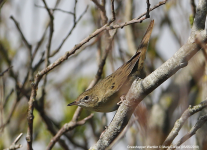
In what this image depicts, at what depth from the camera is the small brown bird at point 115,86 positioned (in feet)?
12.4

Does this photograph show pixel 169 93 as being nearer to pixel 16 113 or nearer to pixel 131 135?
pixel 131 135

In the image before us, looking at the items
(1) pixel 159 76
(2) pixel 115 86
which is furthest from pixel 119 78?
(1) pixel 159 76

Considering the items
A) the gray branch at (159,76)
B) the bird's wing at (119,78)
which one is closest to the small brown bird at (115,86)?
the bird's wing at (119,78)

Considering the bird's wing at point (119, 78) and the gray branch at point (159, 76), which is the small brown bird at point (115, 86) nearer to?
the bird's wing at point (119, 78)

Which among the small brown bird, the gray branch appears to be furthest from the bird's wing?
the gray branch

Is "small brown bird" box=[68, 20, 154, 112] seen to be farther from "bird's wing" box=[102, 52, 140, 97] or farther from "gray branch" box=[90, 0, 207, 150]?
Answer: "gray branch" box=[90, 0, 207, 150]

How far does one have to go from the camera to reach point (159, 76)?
2021mm

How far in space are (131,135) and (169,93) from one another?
1.12m

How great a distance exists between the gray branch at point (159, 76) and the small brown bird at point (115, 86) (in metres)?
A: 1.35

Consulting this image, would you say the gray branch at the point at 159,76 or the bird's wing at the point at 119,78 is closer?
the gray branch at the point at 159,76

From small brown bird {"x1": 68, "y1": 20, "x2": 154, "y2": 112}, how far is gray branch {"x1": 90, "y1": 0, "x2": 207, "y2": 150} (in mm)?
1350

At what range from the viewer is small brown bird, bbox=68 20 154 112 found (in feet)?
12.4

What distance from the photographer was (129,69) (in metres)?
3.79

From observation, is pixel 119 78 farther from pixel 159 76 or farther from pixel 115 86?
pixel 159 76
